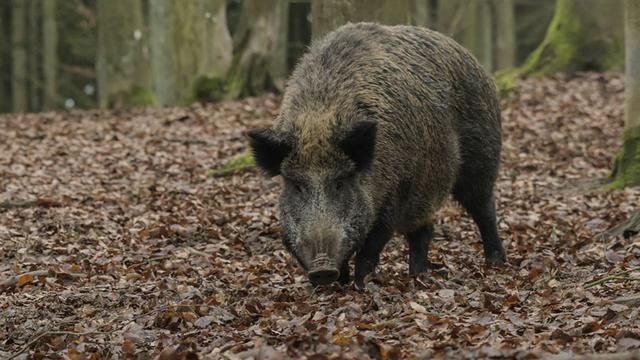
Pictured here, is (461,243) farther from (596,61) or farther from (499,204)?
(596,61)

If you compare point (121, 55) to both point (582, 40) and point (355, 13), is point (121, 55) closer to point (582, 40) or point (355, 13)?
point (582, 40)

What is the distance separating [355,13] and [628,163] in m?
3.85

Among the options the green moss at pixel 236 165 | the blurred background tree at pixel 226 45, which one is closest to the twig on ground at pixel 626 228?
the green moss at pixel 236 165

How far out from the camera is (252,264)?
31.6ft

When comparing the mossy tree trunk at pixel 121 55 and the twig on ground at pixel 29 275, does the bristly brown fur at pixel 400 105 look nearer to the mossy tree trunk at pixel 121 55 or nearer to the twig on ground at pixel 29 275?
the twig on ground at pixel 29 275

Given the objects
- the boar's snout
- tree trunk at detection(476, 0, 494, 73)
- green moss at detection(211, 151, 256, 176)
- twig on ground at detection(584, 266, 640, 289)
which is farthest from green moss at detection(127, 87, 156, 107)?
twig on ground at detection(584, 266, 640, 289)

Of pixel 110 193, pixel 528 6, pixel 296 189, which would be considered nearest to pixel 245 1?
pixel 110 193

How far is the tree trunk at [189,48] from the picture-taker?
21312 millimetres

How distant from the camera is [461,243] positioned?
1089 cm

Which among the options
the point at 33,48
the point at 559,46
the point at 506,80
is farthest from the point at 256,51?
the point at 33,48

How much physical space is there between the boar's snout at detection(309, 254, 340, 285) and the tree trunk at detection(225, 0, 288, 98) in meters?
14.4

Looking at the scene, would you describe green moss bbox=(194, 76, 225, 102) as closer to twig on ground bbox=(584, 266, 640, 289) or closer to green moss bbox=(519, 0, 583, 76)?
green moss bbox=(519, 0, 583, 76)

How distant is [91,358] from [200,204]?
5.58 m

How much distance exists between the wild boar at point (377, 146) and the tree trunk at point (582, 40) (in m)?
10.9
